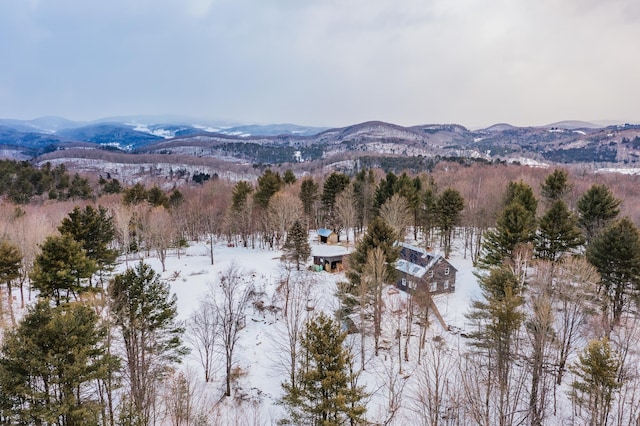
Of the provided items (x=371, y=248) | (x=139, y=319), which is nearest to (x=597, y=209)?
(x=371, y=248)

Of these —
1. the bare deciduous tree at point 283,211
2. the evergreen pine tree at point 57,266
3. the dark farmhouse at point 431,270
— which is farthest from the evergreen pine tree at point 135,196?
the dark farmhouse at point 431,270

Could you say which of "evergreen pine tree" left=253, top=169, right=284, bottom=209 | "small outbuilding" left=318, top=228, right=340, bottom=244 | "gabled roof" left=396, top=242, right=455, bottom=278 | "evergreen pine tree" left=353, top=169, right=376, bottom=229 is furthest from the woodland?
"evergreen pine tree" left=353, top=169, right=376, bottom=229

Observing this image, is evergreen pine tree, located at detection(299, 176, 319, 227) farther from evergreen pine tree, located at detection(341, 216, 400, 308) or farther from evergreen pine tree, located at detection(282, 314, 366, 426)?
evergreen pine tree, located at detection(282, 314, 366, 426)

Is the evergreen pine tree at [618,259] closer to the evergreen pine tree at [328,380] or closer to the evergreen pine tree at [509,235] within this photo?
the evergreen pine tree at [509,235]

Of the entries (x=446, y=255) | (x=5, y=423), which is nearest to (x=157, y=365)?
(x=5, y=423)

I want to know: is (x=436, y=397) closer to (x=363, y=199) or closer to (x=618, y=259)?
(x=618, y=259)

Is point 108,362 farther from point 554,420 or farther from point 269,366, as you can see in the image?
point 554,420
